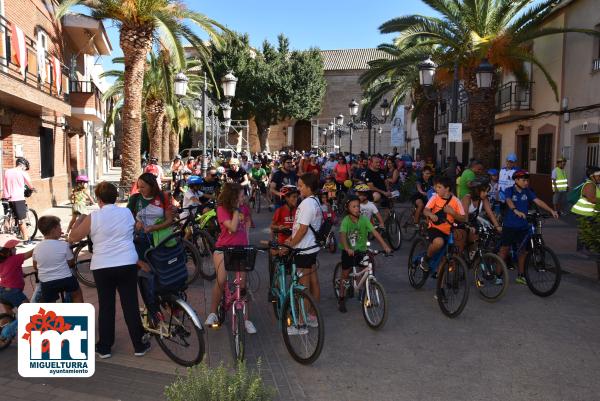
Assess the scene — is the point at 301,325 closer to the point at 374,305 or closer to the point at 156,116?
the point at 374,305

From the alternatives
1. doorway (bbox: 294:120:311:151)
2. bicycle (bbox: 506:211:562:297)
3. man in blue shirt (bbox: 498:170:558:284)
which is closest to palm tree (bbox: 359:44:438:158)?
man in blue shirt (bbox: 498:170:558:284)

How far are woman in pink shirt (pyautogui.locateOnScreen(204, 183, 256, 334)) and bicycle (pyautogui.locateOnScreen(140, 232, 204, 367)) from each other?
479 mm

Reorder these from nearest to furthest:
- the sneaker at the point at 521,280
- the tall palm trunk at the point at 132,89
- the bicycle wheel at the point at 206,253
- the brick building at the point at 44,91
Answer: the sneaker at the point at 521,280
the bicycle wheel at the point at 206,253
the brick building at the point at 44,91
the tall palm trunk at the point at 132,89

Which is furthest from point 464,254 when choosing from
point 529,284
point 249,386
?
point 249,386

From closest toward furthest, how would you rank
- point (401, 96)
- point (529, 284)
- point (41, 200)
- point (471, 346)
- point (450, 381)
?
point (450, 381) → point (471, 346) → point (529, 284) → point (41, 200) → point (401, 96)

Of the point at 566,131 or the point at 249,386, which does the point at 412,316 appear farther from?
the point at 566,131

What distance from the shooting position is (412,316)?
20.0ft

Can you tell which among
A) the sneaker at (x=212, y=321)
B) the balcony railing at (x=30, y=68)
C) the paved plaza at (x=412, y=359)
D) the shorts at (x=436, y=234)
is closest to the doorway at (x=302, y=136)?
the balcony railing at (x=30, y=68)

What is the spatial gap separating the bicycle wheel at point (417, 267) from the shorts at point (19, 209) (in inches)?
293

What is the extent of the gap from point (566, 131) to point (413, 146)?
97.2 feet

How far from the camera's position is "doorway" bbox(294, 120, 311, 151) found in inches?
2443

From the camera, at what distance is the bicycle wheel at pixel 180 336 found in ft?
14.8

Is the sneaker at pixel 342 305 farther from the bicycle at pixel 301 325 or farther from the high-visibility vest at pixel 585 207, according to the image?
the high-visibility vest at pixel 585 207

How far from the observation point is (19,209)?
10.3m
